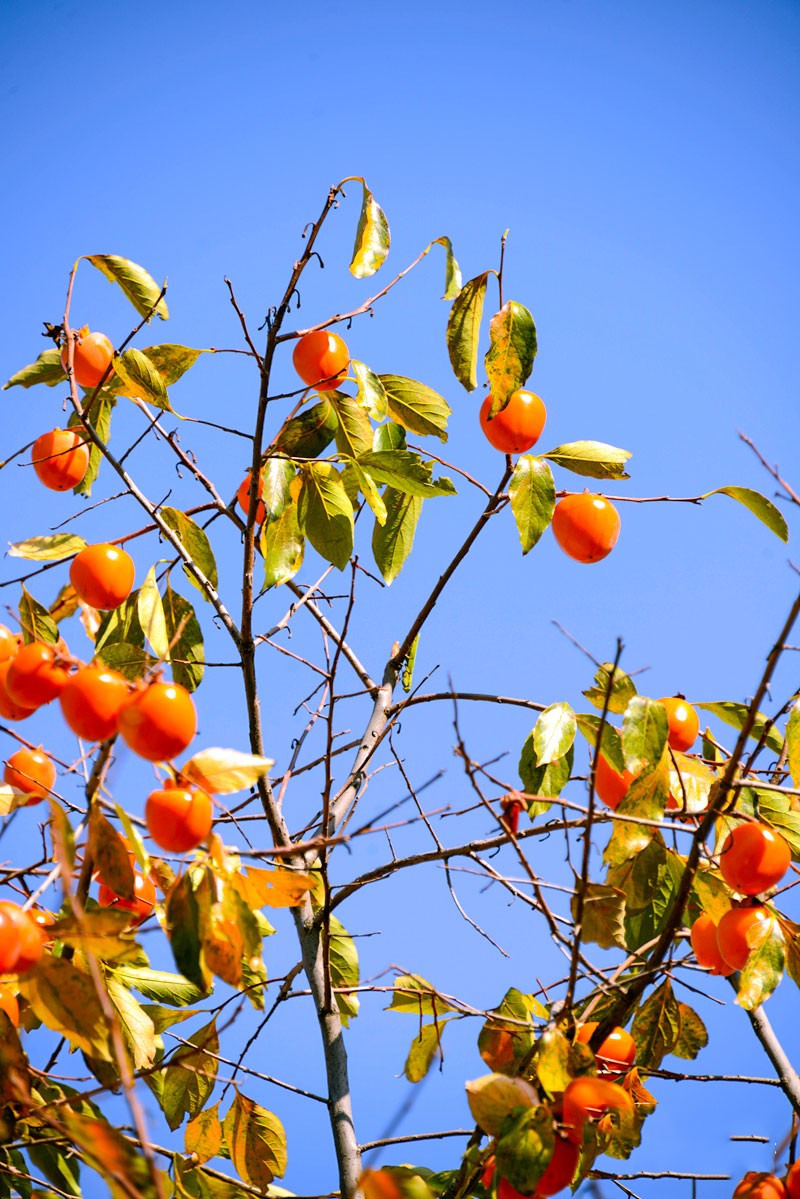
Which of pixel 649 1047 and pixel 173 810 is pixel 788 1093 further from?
pixel 173 810

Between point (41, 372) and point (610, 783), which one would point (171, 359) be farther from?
point (610, 783)

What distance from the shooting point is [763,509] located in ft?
4.20

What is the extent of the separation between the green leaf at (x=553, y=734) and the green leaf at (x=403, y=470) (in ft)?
1.01

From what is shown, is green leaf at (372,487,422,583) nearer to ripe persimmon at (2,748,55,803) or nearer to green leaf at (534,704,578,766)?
green leaf at (534,704,578,766)

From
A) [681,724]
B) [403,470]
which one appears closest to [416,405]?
[403,470]

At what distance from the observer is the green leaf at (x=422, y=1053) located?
1.32 m

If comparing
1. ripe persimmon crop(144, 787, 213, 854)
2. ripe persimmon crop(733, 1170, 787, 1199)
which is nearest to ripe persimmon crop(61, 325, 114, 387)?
ripe persimmon crop(144, 787, 213, 854)

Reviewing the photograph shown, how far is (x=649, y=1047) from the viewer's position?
4.09ft

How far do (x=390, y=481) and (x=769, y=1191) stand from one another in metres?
0.90

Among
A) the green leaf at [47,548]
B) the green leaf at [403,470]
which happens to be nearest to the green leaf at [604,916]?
the green leaf at [403,470]

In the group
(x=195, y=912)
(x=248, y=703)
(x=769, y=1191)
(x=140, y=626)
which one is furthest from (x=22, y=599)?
(x=769, y=1191)

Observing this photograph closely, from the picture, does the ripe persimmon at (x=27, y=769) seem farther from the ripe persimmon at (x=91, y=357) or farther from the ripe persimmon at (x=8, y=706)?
the ripe persimmon at (x=91, y=357)

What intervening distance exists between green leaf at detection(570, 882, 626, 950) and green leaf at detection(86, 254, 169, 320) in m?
0.92

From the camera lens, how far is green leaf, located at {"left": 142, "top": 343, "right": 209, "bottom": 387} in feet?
4.43
